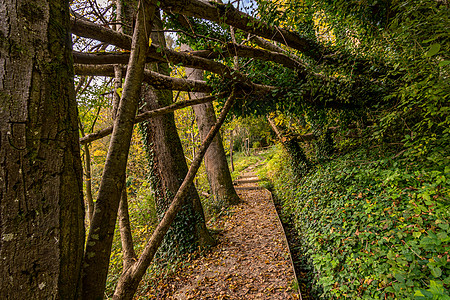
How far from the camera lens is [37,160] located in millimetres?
766

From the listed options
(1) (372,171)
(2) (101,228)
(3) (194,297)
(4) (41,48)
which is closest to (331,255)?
(1) (372,171)

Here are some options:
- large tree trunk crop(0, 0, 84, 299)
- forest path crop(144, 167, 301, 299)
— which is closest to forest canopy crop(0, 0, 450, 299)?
large tree trunk crop(0, 0, 84, 299)

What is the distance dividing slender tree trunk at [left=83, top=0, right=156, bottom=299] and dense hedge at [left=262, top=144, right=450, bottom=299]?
8.70 feet

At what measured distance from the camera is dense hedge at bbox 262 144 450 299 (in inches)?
92.6

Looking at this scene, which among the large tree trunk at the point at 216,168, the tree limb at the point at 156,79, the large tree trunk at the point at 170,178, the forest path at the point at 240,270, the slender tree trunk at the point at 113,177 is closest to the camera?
the slender tree trunk at the point at 113,177

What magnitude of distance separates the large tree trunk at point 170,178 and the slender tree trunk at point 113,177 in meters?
3.61

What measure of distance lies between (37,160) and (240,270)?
441cm

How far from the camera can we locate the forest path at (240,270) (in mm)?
3619

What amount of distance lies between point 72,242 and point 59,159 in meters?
0.36

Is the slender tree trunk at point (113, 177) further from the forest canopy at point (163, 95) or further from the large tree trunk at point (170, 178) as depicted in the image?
the large tree trunk at point (170, 178)

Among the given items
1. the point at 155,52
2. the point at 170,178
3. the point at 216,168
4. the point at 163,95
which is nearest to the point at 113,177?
the point at 155,52

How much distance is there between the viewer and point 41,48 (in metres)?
0.83

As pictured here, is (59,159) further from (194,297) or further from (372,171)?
(372,171)

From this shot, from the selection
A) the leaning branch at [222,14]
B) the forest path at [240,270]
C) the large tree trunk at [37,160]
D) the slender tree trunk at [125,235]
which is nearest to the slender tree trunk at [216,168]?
Result: the forest path at [240,270]
